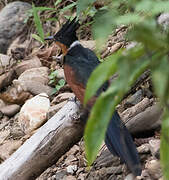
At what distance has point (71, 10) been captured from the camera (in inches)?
217

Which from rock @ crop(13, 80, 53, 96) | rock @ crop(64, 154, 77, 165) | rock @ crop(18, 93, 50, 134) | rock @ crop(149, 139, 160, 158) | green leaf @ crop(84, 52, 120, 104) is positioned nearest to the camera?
green leaf @ crop(84, 52, 120, 104)

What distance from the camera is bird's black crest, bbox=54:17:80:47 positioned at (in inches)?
126

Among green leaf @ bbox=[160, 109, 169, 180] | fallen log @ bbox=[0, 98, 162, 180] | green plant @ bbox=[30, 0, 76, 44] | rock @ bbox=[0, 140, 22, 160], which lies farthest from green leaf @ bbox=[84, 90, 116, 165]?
green plant @ bbox=[30, 0, 76, 44]

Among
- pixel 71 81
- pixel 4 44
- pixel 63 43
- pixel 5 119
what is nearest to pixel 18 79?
pixel 5 119

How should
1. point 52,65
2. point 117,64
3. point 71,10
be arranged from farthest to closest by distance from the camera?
point 71,10
point 52,65
point 117,64

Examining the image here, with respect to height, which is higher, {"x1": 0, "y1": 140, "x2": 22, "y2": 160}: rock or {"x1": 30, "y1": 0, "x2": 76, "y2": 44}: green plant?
{"x1": 30, "y1": 0, "x2": 76, "y2": 44}: green plant

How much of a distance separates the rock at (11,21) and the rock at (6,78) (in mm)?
821

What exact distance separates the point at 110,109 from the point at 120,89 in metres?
0.08

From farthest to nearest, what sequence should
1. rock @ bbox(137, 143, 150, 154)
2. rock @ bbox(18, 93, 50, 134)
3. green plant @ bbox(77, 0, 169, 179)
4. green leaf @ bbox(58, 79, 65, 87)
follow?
green leaf @ bbox(58, 79, 65, 87) → rock @ bbox(18, 93, 50, 134) → rock @ bbox(137, 143, 150, 154) → green plant @ bbox(77, 0, 169, 179)

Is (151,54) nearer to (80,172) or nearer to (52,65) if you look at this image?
(80,172)

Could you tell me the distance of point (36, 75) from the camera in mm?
4801

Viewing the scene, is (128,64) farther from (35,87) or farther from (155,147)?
(35,87)

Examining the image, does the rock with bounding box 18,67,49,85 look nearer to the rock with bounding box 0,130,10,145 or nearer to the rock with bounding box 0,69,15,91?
the rock with bounding box 0,69,15,91

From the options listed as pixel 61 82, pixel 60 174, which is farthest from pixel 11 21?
pixel 60 174
